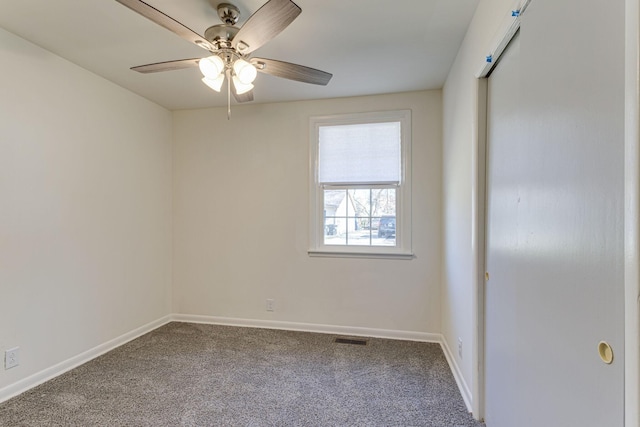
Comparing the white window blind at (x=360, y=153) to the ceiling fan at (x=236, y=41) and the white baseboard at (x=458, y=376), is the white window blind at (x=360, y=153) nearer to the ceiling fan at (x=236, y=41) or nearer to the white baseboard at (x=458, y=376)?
the ceiling fan at (x=236, y=41)

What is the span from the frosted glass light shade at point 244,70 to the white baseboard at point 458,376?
2415 mm

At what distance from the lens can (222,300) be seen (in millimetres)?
3701

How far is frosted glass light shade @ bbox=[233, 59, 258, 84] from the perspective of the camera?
70.8 inches

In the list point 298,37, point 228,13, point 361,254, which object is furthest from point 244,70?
point 361,254

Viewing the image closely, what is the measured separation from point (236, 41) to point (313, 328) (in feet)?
9.28

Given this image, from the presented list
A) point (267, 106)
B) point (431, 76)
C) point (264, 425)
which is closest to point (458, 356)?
point (264, 425)

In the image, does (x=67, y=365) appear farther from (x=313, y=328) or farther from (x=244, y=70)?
(x=244, y=70)

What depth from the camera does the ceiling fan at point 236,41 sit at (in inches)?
57.7

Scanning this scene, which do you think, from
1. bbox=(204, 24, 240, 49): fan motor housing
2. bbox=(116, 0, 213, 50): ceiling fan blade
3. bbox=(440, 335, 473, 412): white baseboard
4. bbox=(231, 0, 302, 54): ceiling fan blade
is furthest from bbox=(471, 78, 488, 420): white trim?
bbox=(116, 0, 213, 50): ceiling fan blade

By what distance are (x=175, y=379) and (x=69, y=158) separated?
1989 millimetres

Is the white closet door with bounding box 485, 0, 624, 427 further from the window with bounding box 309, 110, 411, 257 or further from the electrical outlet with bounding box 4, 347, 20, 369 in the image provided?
the electrical outlet with bounding box 4, 347, 20, 369

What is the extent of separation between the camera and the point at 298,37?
2219mm

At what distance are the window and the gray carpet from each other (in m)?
1.03

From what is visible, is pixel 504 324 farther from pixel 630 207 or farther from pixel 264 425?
pixel 264 425
